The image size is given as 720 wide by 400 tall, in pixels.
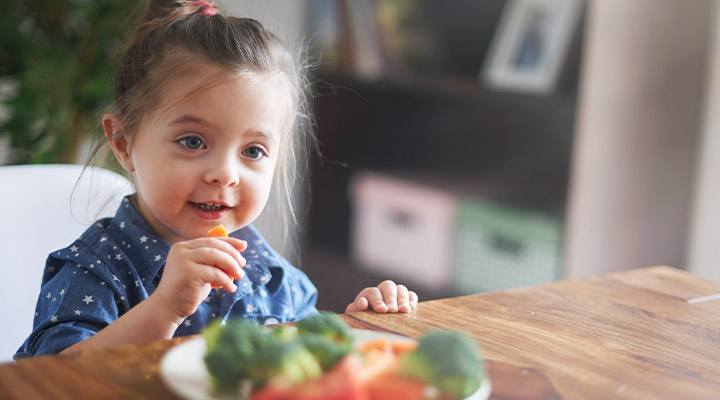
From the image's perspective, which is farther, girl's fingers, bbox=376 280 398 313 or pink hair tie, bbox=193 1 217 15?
pink hair tie, bbox=193 1 217 15

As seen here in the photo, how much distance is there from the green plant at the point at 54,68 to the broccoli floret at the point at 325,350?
5.59 feet

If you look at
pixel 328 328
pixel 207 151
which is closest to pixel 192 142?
pixel 207 151

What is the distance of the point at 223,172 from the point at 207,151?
0.04 metres

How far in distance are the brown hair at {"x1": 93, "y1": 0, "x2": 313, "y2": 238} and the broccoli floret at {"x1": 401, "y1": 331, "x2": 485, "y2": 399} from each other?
0.60 metres

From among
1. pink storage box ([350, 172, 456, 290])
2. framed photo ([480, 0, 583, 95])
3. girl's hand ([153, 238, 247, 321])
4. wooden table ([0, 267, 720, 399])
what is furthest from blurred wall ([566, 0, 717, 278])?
girl's hand ([153, 238, 247, 321])

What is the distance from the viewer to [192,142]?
3.12 ft

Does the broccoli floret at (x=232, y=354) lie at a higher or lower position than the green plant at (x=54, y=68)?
lower

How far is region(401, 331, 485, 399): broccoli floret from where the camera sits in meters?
0.46

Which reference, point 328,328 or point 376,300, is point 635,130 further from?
point 328,328

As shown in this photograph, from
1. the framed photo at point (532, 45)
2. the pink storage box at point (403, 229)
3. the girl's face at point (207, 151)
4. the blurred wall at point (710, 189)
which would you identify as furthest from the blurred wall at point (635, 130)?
the girl's face at point (207, 151)

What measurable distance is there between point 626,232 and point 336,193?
121cm

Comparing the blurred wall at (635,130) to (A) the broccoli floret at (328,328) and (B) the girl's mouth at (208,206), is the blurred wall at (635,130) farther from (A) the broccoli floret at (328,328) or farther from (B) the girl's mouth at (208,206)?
(A) the broccoli floret at (328,328)

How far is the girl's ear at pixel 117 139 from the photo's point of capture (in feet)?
3.41

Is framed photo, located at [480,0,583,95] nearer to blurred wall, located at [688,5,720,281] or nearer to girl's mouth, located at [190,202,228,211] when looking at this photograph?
blurred wall, located at [688,5,720,281]
